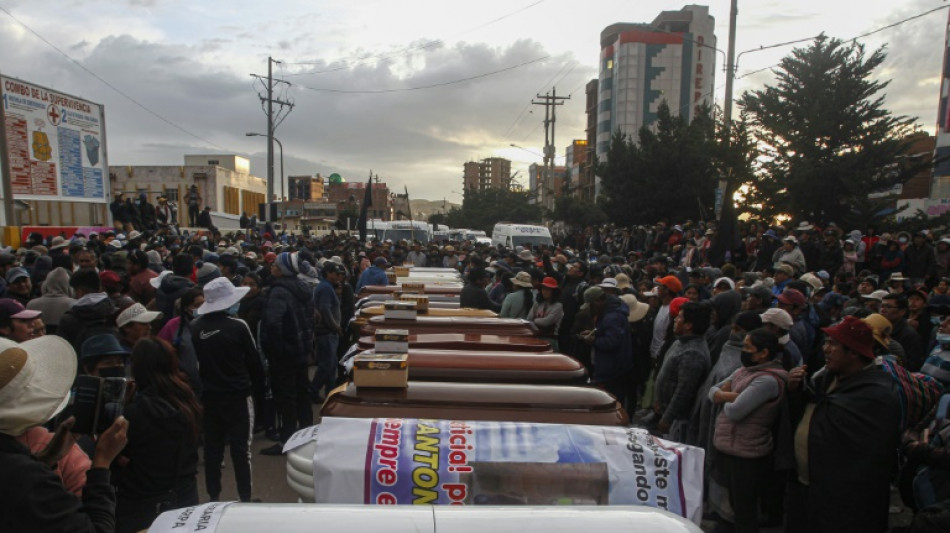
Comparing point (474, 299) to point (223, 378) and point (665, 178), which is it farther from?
point (665, 178)

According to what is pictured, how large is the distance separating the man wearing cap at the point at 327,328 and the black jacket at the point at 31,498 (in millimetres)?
5052

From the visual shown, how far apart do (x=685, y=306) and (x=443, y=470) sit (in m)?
2.85

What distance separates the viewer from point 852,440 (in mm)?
3262

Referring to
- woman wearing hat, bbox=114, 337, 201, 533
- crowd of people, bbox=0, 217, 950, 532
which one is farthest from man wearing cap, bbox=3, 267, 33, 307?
woman wearing hat, bbox=114, 337, 201, 533

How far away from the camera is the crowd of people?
217 centimetres

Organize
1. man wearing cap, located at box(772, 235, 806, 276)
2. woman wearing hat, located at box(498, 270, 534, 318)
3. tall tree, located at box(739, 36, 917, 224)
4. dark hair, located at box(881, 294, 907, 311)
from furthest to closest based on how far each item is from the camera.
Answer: tall tree, located at box(739, 36, 917, 224), man wearing cap, located at box(772, 235, 806, 276), woman wearing hat, located at box(498, 270, 534, 318), dark hair, located at box(881, 294, 907, 311)

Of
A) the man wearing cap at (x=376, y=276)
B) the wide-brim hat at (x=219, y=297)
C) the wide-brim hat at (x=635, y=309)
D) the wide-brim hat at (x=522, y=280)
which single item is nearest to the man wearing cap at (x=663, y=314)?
the wide-brim hat at (x=635, y=309)

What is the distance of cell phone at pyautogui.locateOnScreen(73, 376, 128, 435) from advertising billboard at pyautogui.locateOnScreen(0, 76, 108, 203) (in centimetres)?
1474

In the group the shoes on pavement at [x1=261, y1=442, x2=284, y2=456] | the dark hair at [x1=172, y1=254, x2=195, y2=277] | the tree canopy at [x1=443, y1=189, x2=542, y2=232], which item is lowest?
the shoes on pavement at [x1=261, y1=442, x2=284, y2=456]

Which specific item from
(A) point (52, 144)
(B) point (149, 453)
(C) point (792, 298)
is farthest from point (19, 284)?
(A) point (52, 144)

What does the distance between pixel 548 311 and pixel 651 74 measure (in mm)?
71303

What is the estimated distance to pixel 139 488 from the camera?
300cm

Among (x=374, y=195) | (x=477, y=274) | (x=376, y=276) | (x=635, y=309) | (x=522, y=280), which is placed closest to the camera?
(x=635, y=309)

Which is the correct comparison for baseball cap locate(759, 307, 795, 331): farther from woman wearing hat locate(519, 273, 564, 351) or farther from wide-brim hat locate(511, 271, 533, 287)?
wide-brim hat locate(511, 271, 533, 287)
